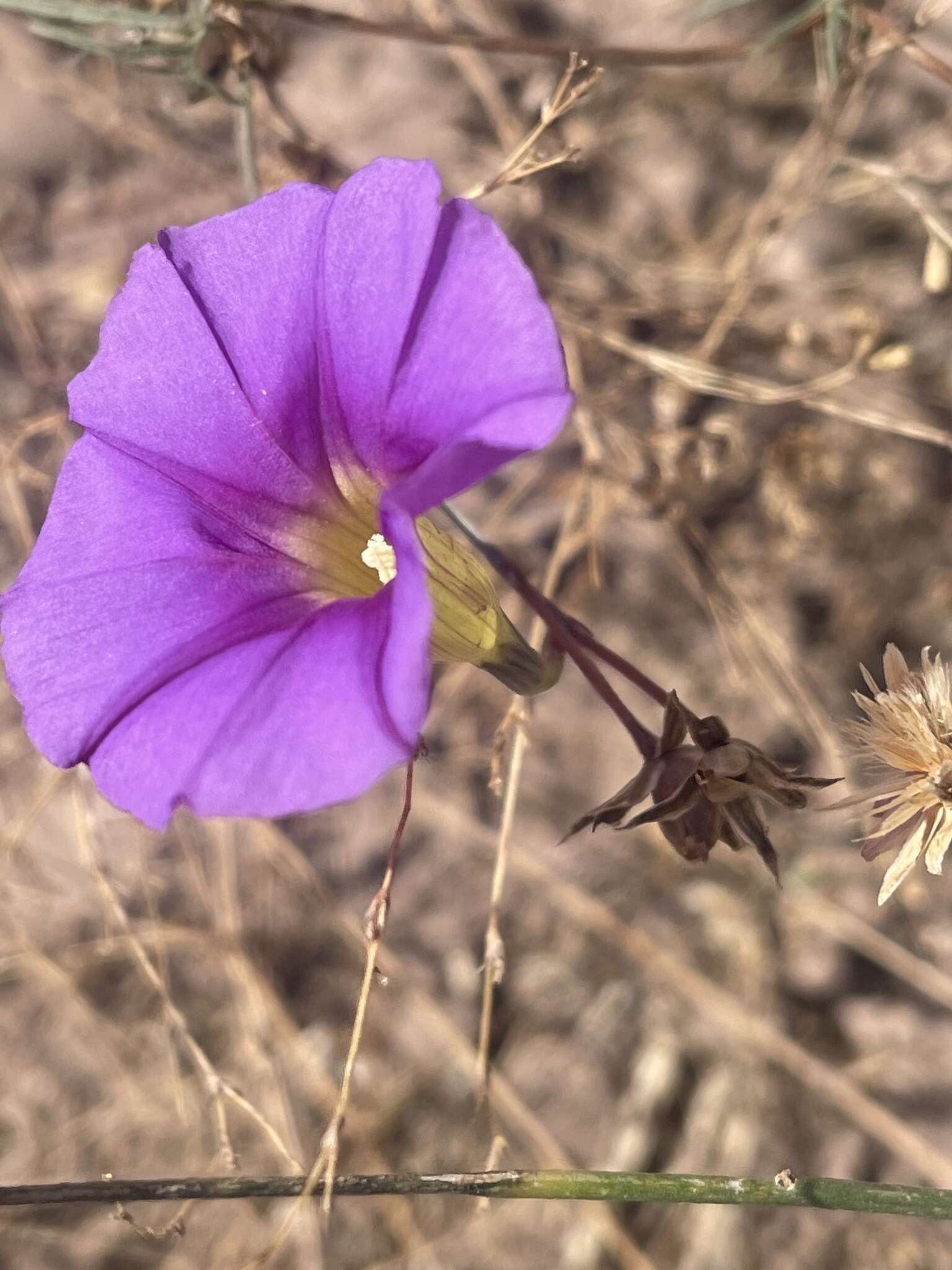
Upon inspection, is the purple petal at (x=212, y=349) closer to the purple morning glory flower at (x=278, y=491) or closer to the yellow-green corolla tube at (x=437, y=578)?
the purple morning glory flower at (x=278, y=491)

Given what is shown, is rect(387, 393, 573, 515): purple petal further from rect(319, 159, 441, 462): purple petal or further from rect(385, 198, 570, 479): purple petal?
rect(319, 159, 441, 462): purple petal

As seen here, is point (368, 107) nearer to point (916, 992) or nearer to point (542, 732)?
point (542, 732)

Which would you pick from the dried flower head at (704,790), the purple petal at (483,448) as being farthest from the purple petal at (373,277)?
the dried flower head at (704,790)

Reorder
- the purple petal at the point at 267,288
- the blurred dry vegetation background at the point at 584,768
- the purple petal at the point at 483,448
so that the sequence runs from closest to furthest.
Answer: the purple petal at the point at 483,448, the purple petal at the point at 267,288, the blurred dry vegetation background at the point at 584,768

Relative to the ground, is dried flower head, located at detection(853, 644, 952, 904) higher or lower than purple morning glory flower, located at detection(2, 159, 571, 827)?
lower

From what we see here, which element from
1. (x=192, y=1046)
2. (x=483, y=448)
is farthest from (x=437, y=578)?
(x=192, y=1046)

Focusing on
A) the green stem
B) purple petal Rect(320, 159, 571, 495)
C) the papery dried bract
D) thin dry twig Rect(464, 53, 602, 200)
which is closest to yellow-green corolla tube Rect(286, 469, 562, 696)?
purple petal Rect(320, 159, 571, 495)
